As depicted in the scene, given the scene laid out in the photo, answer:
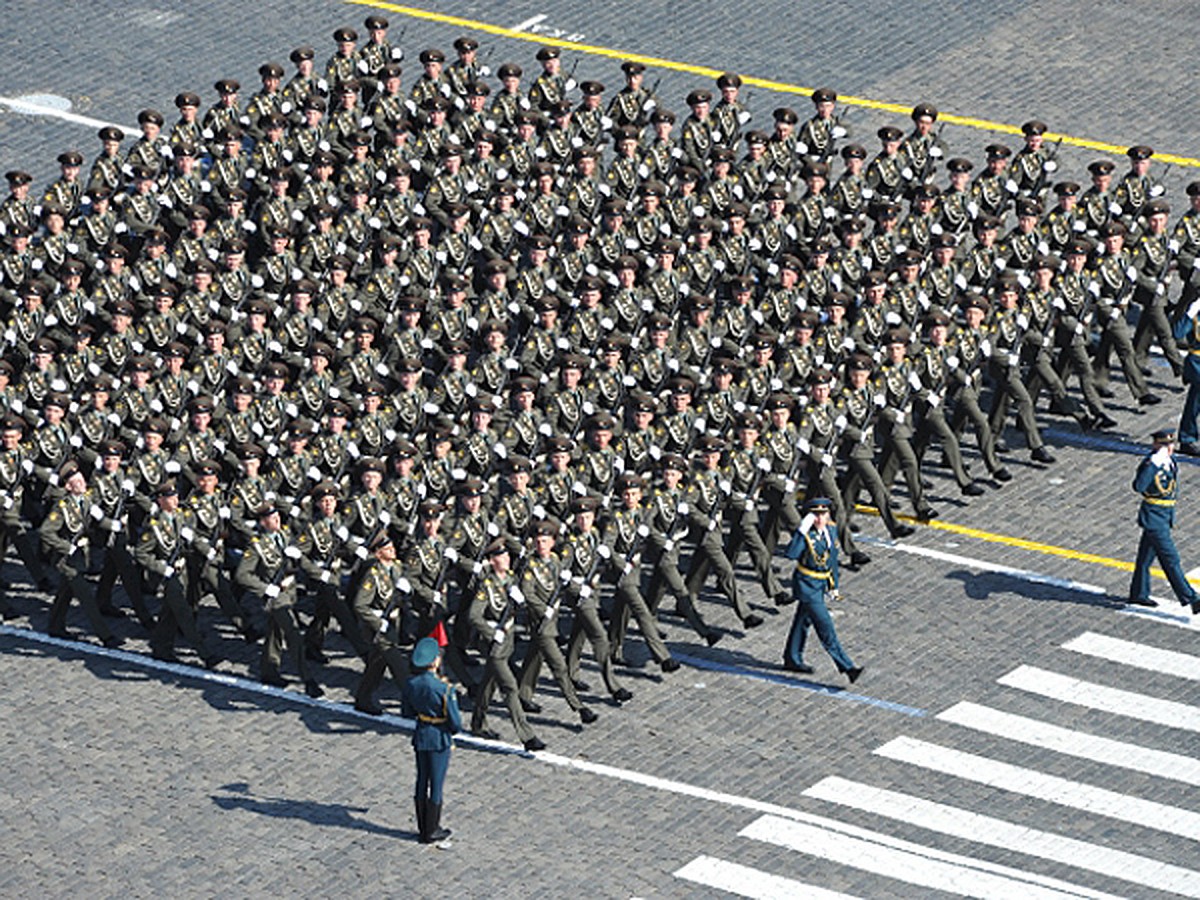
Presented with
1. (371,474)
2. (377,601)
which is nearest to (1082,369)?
(371,474)

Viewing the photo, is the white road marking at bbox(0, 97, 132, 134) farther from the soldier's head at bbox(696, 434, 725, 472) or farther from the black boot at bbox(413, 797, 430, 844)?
the black boot at bbox(413, 797, 430, 844)

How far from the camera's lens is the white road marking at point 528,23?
190ft

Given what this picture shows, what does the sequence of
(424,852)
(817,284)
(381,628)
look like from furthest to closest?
(817,284), (381,628), (424,852)

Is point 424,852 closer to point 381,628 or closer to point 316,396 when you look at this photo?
point 381,628

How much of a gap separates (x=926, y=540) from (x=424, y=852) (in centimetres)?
993

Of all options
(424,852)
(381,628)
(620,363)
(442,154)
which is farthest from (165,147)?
(424,852)

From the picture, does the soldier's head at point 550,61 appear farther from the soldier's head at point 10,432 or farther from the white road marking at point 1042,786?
the white road marking at point 1042,786

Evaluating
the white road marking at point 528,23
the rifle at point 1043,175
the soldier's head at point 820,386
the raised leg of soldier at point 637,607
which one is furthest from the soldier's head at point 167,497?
Result: the white road marking at point 528,23

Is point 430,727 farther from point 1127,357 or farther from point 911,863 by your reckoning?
point 1127,357

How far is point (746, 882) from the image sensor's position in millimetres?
36094

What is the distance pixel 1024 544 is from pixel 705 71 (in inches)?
608

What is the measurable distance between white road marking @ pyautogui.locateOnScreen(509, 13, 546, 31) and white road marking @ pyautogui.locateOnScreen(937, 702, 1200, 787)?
2162 cm

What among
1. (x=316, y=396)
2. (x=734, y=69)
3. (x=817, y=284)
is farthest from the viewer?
(x=734, y=69)

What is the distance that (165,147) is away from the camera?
48.1 meters
